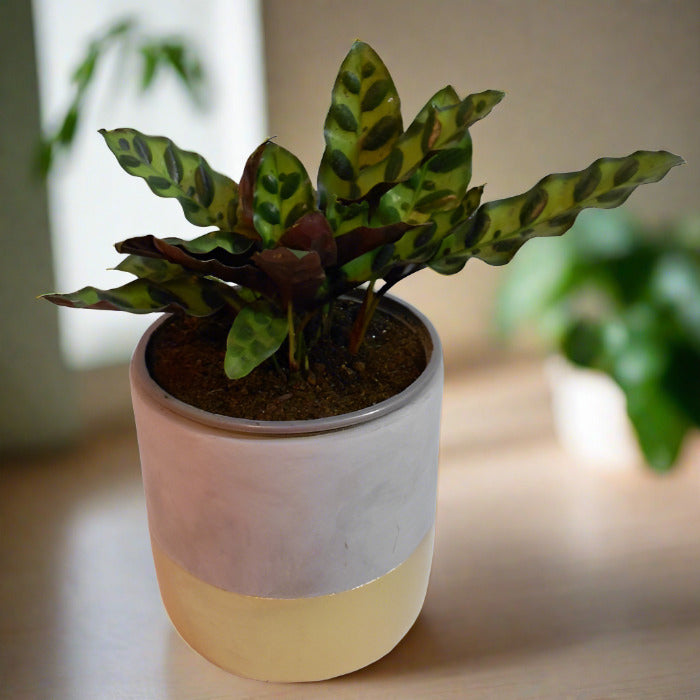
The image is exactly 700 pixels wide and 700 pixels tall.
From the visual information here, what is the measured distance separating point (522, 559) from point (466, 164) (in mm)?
505

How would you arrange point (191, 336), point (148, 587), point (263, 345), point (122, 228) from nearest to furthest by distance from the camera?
Answer: point (263, 345) < point (191, 336) < point (148, 587) < point (122, 228)

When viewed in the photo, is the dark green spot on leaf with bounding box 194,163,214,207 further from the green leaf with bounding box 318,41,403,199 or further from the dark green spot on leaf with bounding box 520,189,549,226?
the dark green spot on leaf with bounding box 520,189,549,226

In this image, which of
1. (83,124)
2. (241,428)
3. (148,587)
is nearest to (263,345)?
(241,428)

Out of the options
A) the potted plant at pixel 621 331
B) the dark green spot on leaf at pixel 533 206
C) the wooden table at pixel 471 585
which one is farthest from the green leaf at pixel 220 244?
the potted plant at pixel 621 331

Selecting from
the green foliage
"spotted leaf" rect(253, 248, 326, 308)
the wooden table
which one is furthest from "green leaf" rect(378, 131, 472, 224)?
the wooden table

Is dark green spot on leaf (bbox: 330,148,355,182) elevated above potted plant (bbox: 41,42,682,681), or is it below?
above

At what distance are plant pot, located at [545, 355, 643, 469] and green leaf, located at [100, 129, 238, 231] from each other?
0.63 m

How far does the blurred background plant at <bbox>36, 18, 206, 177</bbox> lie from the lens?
3.79 ft

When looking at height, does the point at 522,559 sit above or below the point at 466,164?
below

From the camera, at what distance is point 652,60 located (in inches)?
51.9

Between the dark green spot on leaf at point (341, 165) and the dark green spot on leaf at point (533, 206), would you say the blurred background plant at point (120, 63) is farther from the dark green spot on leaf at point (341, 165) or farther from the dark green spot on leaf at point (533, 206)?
the dark green spot on leaf at point (533, 206)

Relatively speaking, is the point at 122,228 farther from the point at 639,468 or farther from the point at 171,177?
the point at 639,468

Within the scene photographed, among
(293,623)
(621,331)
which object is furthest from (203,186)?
(621,331)

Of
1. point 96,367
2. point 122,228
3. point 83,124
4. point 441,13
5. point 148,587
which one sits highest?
point 441,13
